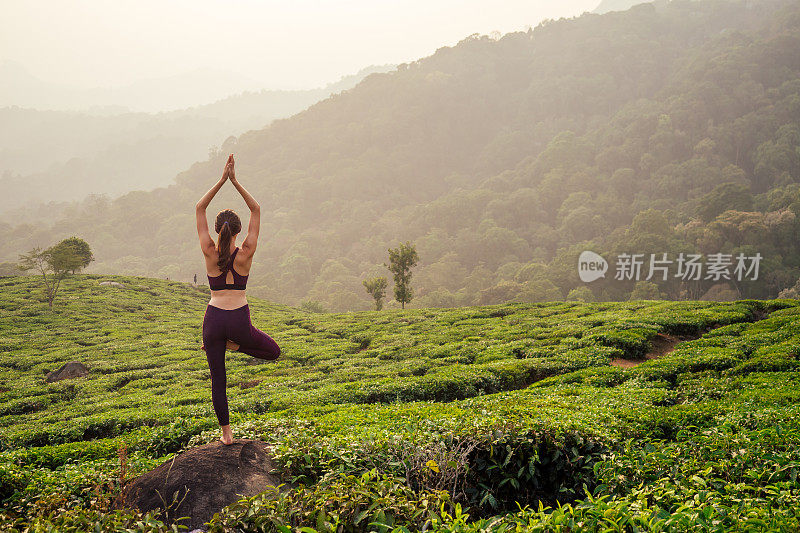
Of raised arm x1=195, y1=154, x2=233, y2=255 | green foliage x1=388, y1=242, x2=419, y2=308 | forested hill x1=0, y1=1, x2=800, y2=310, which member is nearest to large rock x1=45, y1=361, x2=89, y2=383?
raised arm x1=195, y1=154, x2=233, y2=255

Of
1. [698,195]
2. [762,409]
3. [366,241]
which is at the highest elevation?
[698,195]

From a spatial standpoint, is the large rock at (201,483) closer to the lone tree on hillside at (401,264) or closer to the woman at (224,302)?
the woman at (224,302)

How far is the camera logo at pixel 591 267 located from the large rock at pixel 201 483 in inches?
3451

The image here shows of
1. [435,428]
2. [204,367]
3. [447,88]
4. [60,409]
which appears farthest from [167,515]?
[447,88]

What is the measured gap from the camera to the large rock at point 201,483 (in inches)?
185

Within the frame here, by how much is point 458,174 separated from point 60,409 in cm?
15864

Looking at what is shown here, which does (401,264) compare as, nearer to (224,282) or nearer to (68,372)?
(68,372)

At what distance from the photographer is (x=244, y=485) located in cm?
507

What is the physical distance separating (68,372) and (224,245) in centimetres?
2079

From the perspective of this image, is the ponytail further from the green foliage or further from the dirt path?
the green foliage

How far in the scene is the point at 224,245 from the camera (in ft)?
18.8

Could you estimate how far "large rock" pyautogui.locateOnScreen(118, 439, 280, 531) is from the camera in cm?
471

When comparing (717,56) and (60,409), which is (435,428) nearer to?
(60,409)

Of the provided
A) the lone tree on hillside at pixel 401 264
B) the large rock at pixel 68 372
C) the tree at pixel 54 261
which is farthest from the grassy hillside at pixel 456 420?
the tree at pixel 54 261
